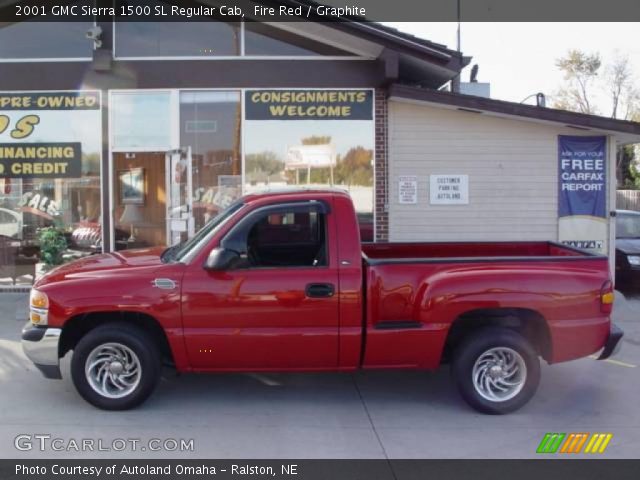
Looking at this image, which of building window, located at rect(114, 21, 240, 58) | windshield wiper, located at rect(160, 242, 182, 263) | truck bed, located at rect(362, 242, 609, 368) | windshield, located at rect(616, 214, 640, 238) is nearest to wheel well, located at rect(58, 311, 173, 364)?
windshield wiper, located at rect(160, 242, 182, 263)

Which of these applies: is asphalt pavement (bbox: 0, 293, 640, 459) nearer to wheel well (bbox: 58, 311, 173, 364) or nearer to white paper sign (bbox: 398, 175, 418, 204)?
wheel well (bbox: 58, 311, 173, 364)

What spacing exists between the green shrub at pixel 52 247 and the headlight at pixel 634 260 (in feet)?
30.6

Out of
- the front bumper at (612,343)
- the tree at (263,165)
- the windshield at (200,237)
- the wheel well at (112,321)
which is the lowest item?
the front bumper at (612,343)

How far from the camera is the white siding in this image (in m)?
10.8

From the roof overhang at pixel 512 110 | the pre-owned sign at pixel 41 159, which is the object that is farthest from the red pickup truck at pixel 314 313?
the pre-owned sign at pixel 41 159

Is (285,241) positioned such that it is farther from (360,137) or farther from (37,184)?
(37,184)

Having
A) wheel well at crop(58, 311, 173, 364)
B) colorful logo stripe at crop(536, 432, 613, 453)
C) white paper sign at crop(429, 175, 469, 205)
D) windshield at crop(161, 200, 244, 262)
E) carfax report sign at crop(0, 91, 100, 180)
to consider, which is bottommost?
colorful logo stripe at crop(536, 432, 613, 453)

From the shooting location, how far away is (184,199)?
11.1m

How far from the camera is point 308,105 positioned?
11.0 metres

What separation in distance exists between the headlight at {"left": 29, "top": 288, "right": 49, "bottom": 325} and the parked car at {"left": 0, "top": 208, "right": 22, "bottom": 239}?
6240 millimetres

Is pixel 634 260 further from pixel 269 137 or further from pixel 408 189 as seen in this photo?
pixel 269 137

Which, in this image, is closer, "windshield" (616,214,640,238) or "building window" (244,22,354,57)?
"building window" (244,22,354,57)

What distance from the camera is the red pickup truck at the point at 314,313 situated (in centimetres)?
545

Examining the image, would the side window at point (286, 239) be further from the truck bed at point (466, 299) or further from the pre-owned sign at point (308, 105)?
the pre-owned sign at point (308, 105)
